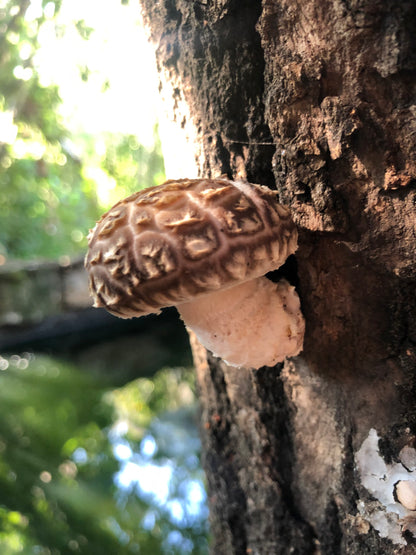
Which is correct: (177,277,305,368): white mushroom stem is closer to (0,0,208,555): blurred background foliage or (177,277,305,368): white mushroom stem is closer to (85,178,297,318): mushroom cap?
(85,178,297,318): mushroom cap

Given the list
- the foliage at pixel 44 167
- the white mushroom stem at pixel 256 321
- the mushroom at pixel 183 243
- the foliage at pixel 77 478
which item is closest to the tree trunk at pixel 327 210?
the white mushroom stem at pixel 256 321

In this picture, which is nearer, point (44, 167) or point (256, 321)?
point (256, 321)

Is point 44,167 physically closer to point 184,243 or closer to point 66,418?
point 66,418

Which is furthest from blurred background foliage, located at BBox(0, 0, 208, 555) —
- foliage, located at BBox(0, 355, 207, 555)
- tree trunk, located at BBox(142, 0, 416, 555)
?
tree trunk, located at BBox(142, 0, 416, 555)

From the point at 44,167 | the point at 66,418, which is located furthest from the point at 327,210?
the point at 44,167

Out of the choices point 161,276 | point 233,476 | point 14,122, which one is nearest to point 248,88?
point 161,276

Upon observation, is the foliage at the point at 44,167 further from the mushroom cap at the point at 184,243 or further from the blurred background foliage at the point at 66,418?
the mushroom cap at the point at 184,243
